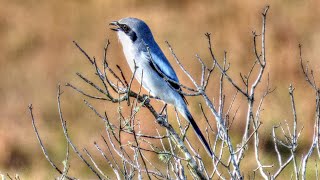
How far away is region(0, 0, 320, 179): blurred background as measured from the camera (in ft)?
31.7

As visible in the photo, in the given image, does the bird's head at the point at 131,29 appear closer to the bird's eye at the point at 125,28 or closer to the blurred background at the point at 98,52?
the bird's eye at the point at 125,28

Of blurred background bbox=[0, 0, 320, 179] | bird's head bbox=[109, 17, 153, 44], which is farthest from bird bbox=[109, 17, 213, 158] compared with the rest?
blurred background bbox=[0, 0, 320, 179]

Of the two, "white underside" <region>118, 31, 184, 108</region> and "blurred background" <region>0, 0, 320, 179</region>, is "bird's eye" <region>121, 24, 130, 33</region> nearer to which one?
"white underside" <region>118, 31, 184, 108</region>

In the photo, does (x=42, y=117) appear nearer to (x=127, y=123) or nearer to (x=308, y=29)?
(x=308, y=29)

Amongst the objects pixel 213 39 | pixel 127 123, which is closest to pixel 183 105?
Result: pixel 127 123

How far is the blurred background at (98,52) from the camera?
966 cm

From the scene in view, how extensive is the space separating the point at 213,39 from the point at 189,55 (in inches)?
15.9

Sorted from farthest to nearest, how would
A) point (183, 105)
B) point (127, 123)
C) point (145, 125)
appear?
point (145, 125) → point (183, 105) → point (127, 123)

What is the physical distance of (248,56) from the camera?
1032 centimetres

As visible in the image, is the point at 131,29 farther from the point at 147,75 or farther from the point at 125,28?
the point at 147,75

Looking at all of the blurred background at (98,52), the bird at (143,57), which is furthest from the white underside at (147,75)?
the blurred background at (98,52)

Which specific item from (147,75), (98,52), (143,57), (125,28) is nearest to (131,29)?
(125,28)

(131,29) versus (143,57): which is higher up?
(131,29)

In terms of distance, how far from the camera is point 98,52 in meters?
10.5
